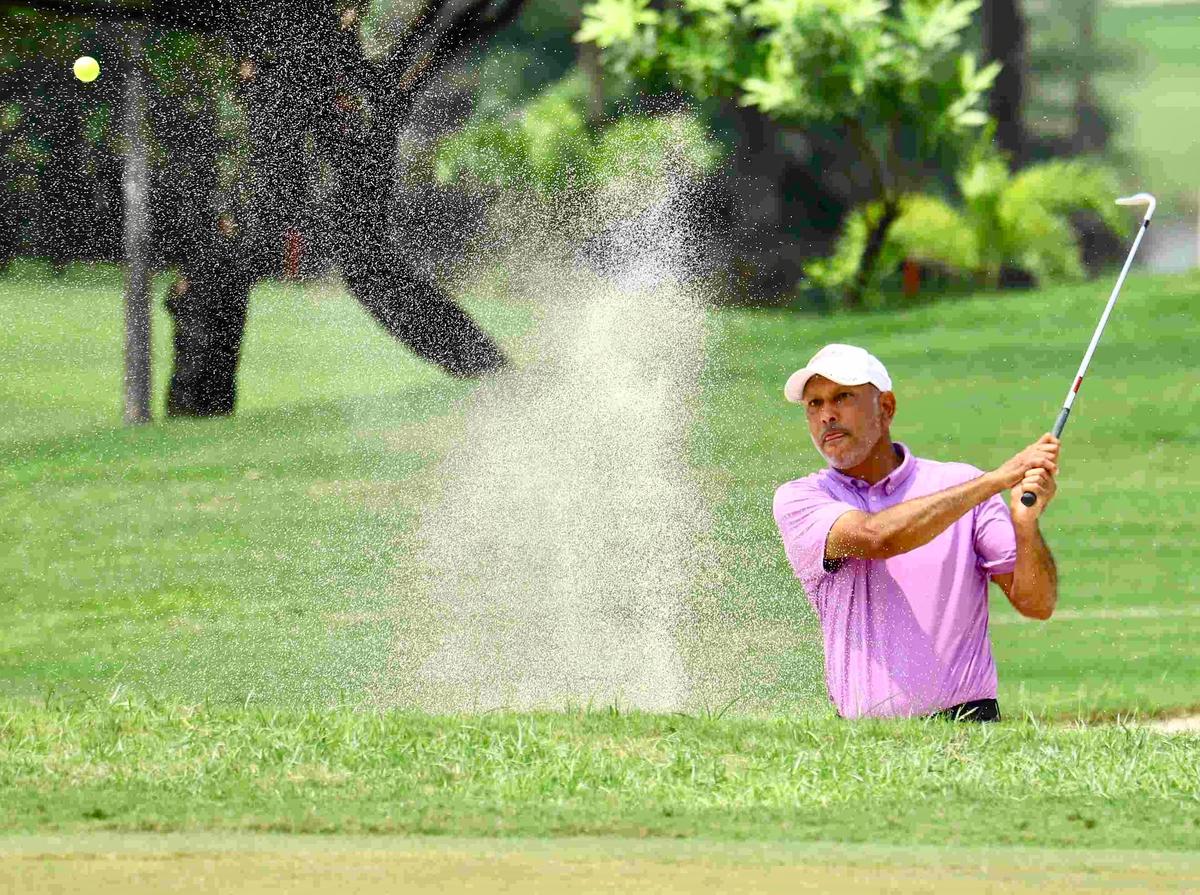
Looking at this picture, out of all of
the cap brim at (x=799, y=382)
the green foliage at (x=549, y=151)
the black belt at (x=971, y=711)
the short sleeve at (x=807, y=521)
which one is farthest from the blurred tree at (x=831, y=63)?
the black belt at (x=971, y=711)

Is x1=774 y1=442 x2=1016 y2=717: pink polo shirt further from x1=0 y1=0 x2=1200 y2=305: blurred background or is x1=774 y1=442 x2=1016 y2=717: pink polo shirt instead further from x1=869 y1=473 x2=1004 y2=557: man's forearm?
x1=0 y1=0 x2=1200 y2=305: blurred background

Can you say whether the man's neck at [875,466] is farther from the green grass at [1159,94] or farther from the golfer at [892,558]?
the green grass at [1159,94]

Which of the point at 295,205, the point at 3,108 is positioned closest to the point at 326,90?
the point at 295,205

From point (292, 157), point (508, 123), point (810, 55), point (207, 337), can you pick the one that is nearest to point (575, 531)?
point (292, 157)

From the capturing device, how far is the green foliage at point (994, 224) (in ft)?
76.4

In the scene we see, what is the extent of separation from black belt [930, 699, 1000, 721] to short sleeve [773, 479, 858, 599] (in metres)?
0.46

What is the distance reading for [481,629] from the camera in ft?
31.5

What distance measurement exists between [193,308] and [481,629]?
8.81 m

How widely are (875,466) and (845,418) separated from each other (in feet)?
0.58

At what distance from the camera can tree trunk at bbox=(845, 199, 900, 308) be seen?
77.5ft

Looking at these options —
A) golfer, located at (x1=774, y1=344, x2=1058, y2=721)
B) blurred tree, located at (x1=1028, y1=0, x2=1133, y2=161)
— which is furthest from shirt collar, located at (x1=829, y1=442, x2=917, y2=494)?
blurred tree, located at (x1=1028, y1=0, x2=1133, y2=161)

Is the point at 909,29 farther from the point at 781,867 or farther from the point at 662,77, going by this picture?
the point at 781,867

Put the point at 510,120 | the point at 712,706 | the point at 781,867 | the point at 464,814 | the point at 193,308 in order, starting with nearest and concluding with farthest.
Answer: the point at 781,867
the point at 464,814
the point at 712,706
the point at 193,308
the point at 510,120

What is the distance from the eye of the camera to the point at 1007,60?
83.0ft
